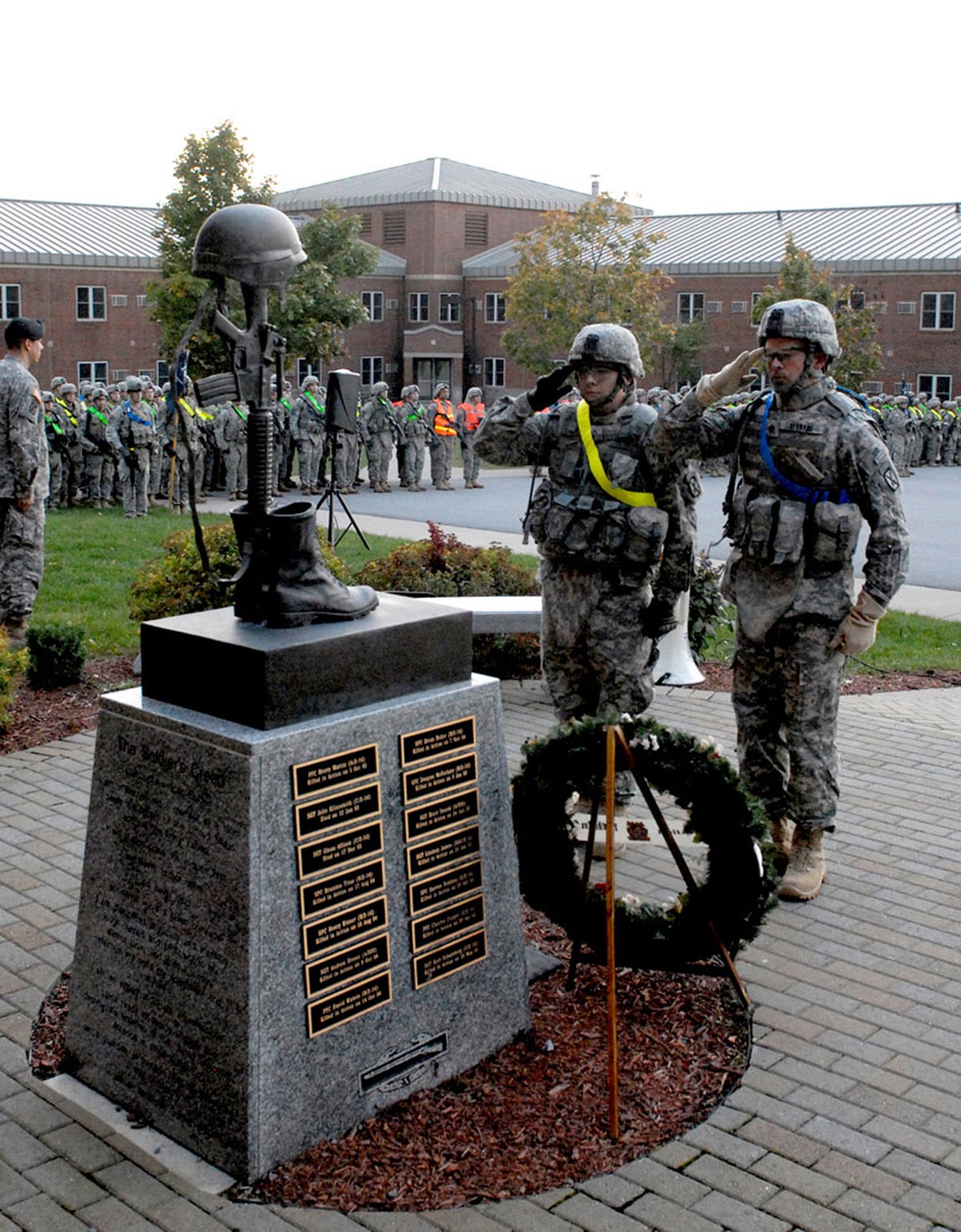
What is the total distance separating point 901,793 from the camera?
7.71 metres

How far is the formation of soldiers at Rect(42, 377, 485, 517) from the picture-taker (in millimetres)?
21000

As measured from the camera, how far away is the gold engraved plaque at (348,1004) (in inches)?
161

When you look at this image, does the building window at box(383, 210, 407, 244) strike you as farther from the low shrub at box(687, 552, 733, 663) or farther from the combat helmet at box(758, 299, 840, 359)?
the combat helmet at box(758, 299, 840, 359)

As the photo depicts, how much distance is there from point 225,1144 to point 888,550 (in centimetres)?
350

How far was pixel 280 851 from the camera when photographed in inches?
157

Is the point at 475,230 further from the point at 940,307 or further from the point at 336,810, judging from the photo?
the point at 336,810

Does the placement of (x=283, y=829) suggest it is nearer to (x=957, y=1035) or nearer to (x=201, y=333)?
(x=957, y=1035)

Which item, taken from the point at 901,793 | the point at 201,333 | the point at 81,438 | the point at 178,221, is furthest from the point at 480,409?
the point at 901,793

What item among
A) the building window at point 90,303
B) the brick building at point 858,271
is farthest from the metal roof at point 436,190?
the building window at point 90,303

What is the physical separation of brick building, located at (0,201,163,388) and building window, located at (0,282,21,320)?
3 centimetres

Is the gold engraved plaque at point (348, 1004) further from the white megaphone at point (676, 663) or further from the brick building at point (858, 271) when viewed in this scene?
the brick building at point (858, 271)

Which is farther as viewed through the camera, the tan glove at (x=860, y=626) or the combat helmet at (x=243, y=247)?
the tan glove at (x=860, y=626)

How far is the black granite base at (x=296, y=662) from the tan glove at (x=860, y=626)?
6.23 feet

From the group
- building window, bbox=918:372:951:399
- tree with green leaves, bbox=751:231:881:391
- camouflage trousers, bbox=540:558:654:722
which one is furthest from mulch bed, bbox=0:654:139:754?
building window, bbox=918:372:951:399
